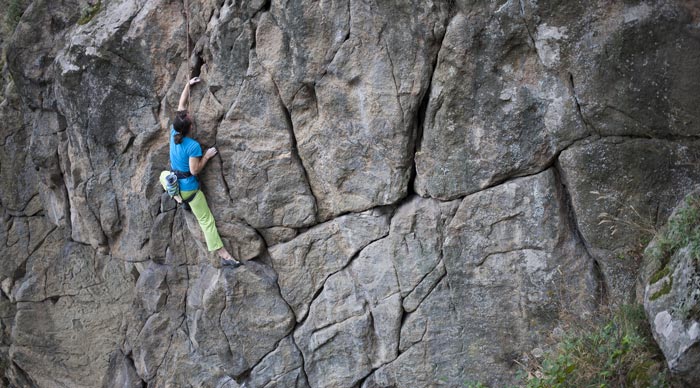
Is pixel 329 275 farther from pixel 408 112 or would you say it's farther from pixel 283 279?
pixel 408 112

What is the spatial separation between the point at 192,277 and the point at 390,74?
186 inches

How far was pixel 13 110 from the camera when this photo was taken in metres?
12.9

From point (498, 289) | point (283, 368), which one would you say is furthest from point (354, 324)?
point (498, 289)

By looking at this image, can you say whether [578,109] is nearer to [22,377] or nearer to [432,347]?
[432,347]

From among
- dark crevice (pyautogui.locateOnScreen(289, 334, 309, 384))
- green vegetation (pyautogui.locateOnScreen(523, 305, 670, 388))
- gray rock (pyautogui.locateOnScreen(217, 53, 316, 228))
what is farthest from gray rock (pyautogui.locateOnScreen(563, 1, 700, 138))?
dark crevice (pyautogui.locateOnScreen(289, 334, 309, 384))

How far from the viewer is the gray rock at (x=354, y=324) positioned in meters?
9.67

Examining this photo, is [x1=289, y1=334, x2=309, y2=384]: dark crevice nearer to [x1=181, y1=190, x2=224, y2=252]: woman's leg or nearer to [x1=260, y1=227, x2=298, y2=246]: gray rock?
[x1=260, y1=227, x2=298, y2=246]: gray rock

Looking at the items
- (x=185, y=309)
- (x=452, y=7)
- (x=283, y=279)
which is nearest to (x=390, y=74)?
(x=452, y=7)

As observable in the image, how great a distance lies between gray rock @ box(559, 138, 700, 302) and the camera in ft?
25.3

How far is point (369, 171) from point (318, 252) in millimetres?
1518

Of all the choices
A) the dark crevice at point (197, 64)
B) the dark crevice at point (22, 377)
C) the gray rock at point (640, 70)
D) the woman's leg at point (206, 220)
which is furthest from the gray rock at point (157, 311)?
the gray rock at point (640, 70)

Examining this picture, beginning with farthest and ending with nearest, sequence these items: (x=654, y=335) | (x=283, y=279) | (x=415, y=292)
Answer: (x=283, y=279), (x=415, y=292), (x=654, y=335)

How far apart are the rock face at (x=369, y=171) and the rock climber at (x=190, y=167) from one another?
182mm

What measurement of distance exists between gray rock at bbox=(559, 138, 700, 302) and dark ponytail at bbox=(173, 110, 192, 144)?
5116 millimetres
